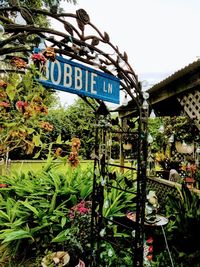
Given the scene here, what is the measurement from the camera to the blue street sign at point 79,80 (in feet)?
5.75

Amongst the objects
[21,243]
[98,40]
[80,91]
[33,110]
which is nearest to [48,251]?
[21,243]

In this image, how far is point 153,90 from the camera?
485cm

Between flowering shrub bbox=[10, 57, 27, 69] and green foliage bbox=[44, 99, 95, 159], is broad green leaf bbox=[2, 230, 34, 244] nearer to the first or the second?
flowering shrub bbox=[10, 57, 27, 69]

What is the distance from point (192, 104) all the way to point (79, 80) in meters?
2.42

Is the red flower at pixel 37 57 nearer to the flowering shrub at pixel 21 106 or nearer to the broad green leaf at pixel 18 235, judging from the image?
the flowering shrub at pixel 21 106

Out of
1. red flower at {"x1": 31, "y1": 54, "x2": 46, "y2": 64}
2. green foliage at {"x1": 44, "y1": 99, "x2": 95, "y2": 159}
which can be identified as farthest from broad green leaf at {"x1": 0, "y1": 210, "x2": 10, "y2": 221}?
green foliage at {"x1": 44, "y1": 99, "x2": 95, "y2": 159}

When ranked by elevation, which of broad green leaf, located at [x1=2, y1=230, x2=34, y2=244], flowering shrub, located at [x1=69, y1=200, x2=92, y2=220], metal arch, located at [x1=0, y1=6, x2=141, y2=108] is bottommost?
broad green leaf, located at [x1=2, y1=230, x2=34, y2=244]

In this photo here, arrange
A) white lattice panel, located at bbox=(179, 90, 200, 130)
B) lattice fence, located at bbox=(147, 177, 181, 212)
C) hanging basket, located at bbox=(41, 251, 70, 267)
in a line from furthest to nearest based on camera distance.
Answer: lattice fence, located at bbox=(147, 177, 181, 212), white lattice panel, located at bbox=(179, 90, 200, 130), hanging basket, located at bbox=(41, 251, 70, 267)

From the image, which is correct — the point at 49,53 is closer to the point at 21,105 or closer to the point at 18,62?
the point at 18,62

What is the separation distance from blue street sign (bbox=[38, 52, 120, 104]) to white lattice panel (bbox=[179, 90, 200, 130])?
75.2 inches

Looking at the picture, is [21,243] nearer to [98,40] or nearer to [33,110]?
[33,110]

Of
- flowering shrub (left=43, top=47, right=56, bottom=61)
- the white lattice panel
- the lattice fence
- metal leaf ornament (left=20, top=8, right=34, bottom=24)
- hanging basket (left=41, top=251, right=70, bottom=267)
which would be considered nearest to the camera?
metal leaf ornament (left=20, top=8, right=34, bottom=24)

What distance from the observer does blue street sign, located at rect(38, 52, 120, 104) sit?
1753 millimetres

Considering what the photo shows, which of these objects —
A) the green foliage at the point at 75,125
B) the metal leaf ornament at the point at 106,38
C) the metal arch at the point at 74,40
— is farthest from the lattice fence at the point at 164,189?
the green foliage at the point at 75,125
